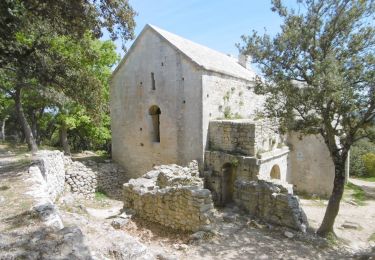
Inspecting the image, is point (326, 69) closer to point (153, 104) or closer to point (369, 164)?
point (153, 104)

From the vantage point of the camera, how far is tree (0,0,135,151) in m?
6.78

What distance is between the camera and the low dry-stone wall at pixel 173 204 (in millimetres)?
7579

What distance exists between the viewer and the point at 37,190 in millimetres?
6594

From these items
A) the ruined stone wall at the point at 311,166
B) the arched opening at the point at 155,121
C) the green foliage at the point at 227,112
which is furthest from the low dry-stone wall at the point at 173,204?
the ruined stone wall at the point at 311,166

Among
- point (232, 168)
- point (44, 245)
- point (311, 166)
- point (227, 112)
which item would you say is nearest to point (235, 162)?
point (232, 168)

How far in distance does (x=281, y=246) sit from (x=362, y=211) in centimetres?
824

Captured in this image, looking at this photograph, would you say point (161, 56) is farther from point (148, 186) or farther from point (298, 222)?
point (298, 222)

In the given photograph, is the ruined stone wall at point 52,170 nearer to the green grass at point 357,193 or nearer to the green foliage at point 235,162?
the green foliage at point 235,162

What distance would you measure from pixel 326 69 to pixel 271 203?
473 centimetres

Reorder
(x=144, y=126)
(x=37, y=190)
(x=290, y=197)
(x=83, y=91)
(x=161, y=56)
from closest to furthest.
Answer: (x=37, y=190) → (x=290, y=197) → (x=83, y=91) → (x=161, y=56) → (x=144, y=126)

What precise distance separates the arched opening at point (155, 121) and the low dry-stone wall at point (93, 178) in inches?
118

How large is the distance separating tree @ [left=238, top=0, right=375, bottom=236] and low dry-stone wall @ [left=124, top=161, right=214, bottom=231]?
4252mm

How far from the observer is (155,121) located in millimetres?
15453

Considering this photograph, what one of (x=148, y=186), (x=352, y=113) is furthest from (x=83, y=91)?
(x=352, y=113)
